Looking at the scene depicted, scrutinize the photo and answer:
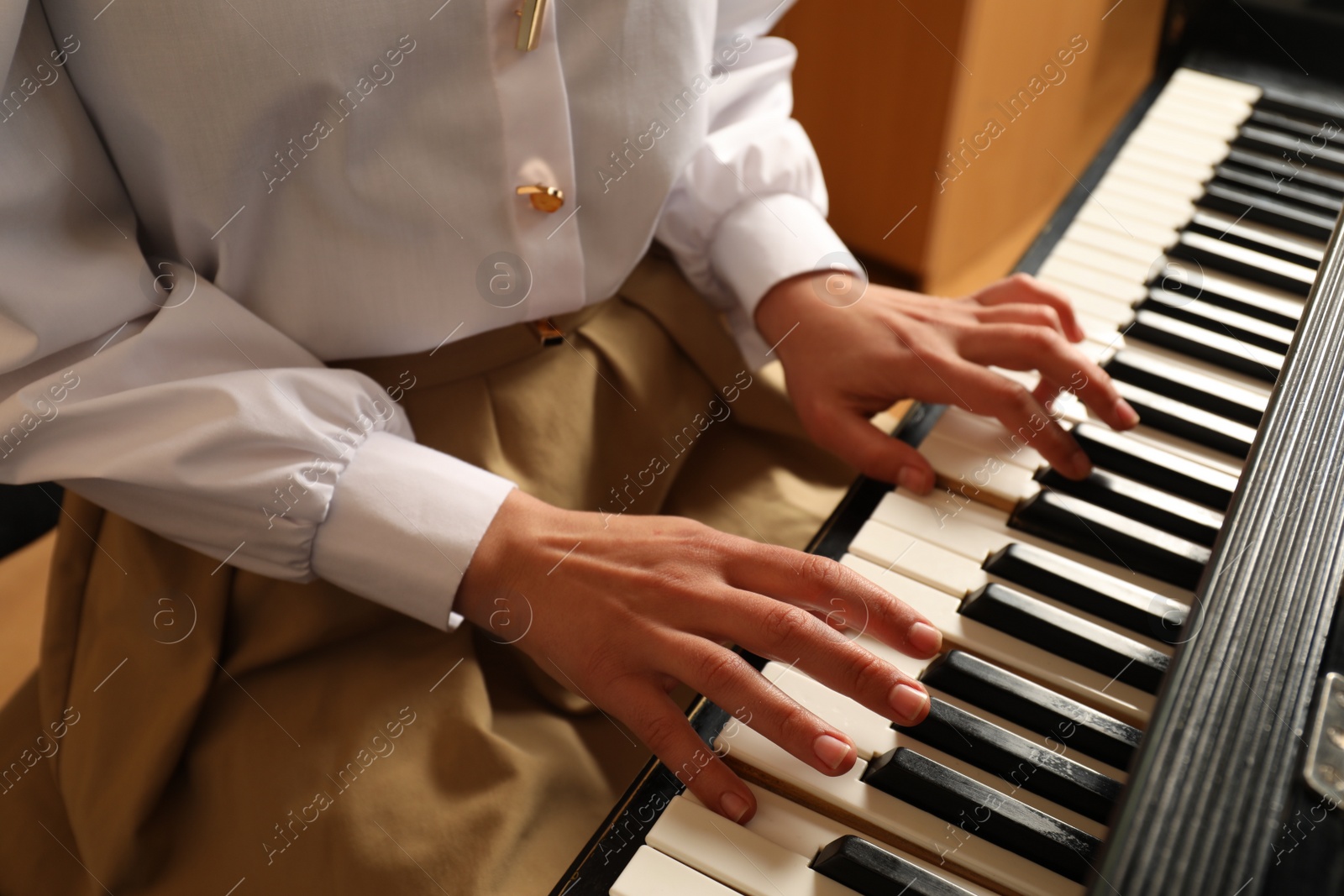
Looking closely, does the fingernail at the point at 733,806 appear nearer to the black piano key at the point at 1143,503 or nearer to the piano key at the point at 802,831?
the piano key at the point at 802,831

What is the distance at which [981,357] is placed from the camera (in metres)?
0.82

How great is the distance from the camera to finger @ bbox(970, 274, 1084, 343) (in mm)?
852

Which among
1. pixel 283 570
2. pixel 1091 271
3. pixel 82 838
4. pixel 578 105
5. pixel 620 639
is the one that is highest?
pixel 1091 271

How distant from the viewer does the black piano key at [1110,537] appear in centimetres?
69

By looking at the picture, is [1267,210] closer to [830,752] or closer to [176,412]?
[830,752]

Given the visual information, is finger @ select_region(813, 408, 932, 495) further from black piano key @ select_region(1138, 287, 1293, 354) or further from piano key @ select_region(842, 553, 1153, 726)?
black piano key @ select_region(1138, 287, 1293, 354)

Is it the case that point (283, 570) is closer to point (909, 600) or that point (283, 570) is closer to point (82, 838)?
point (82, 838)

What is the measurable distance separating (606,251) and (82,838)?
55 centimetres

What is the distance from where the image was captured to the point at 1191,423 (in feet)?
2.62

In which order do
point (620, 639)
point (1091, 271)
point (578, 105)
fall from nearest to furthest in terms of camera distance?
point (620, 639)
point (578, 105)
point (1091, 271)

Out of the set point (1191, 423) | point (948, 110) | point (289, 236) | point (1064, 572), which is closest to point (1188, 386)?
point (1191, 423)

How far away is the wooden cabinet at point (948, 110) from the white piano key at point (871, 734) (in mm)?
1667

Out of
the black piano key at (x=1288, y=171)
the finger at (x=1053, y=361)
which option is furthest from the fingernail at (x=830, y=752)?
the black piano key at (x=1288, y=171)

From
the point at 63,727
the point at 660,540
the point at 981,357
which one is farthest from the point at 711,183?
the point at 63,727
